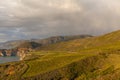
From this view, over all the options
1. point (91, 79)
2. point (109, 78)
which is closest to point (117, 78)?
point (109, 78)

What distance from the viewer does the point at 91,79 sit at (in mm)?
199375

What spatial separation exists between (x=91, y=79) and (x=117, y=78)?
25.1 metres

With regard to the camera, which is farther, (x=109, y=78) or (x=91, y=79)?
(x=91, y=79)

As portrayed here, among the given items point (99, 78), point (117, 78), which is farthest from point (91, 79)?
point (117, 78)

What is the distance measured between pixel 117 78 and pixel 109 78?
273 inches

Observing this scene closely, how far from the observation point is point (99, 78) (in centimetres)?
19038

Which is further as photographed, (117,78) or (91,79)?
(91,79)

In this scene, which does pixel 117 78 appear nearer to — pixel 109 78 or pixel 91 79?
pixel 109 78

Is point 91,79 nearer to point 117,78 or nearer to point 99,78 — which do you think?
point 99,78

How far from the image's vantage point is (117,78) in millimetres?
181250

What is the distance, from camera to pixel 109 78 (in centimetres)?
18600

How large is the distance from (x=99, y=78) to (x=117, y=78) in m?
15.1

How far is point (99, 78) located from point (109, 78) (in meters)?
8.22
